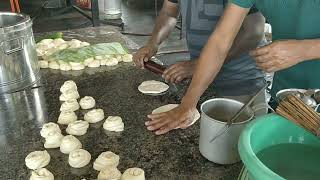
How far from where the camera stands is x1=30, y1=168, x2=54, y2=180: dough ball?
3.88ft

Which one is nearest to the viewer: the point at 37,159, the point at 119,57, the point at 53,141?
the point at 37,159

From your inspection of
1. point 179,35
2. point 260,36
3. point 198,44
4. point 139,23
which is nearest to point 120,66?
point 198,44

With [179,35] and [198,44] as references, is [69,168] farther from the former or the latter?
[179,35]

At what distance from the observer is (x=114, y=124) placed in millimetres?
1487

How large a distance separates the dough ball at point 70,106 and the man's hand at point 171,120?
42cm

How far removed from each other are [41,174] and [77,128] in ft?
1.02

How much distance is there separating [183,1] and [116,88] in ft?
2.29

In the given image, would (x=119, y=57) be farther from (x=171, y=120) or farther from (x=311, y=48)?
(x=311, y=48)

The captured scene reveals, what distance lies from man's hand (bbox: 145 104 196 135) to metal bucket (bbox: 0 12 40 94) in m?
0.84

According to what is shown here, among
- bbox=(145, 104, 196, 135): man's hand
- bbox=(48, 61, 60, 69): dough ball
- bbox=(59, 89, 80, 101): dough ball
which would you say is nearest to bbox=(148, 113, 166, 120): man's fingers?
bbox=(145, 104, 196, 135): man's hand

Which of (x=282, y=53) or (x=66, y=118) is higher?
(x=282, y=53)

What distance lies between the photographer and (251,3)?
147 cm

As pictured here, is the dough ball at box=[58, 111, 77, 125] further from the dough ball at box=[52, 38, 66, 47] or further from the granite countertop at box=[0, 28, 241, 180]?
the dough ball at box=[52, 38, 66, 47]

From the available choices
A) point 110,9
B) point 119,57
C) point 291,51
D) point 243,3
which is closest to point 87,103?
point 119,57
